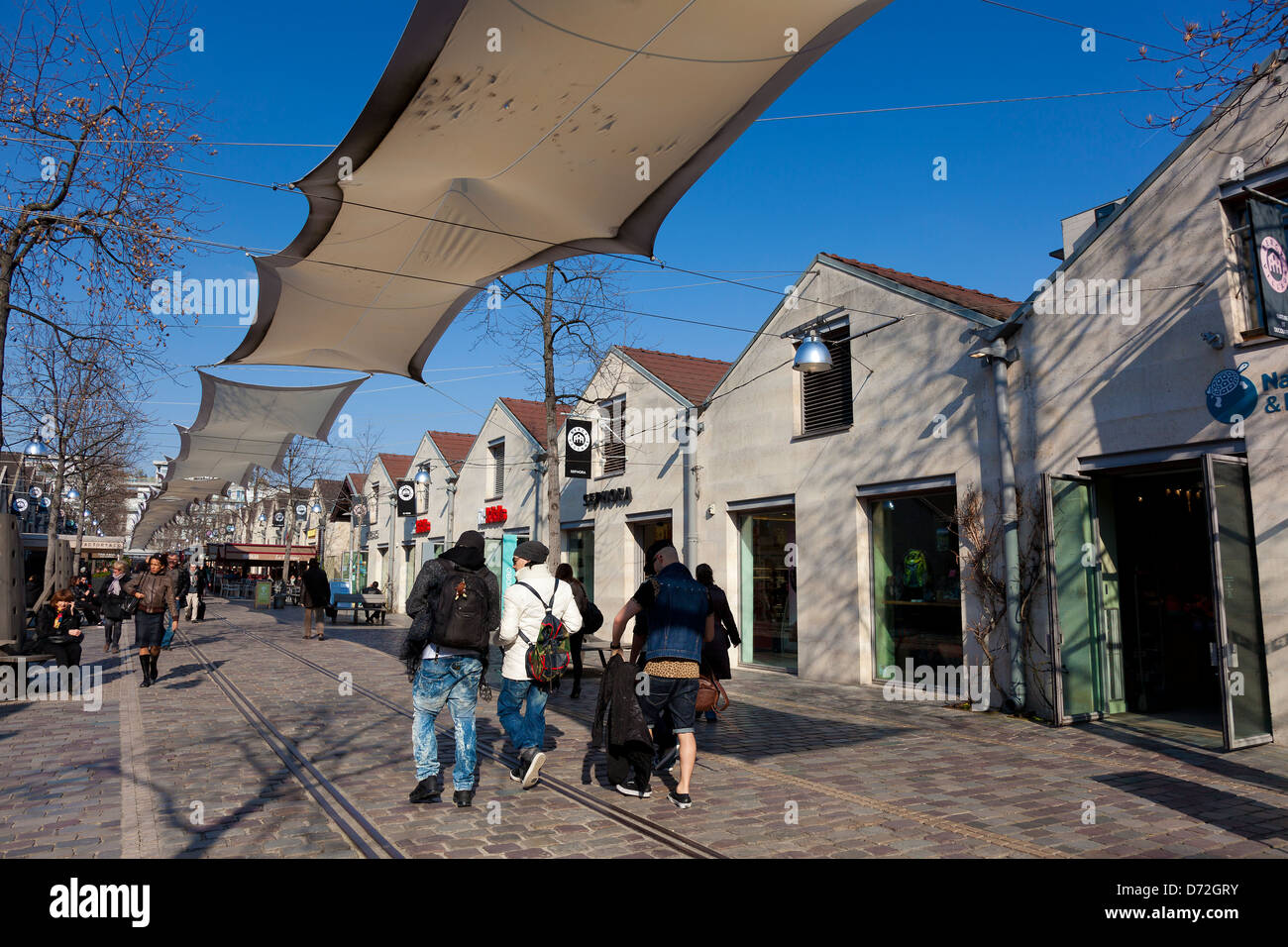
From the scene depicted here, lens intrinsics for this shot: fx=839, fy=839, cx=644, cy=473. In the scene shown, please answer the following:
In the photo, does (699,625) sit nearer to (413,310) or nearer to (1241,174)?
(413,310)

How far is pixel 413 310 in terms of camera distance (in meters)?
8.71

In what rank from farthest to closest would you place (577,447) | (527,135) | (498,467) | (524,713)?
(498,467) → (577,447) → (524,713) → (527,135)

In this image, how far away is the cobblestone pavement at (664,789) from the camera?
16.9 ft

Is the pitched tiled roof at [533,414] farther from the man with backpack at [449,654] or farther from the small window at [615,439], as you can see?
the man with backpack at [449,654]

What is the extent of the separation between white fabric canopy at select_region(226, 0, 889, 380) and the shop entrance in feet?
20.1

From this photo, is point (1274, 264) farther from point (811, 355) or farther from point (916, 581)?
point (916, 581)

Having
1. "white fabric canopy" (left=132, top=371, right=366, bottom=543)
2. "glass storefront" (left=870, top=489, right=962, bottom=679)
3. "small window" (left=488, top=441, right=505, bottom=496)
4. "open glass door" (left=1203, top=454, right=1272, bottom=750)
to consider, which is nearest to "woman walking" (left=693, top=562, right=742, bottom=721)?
"glass storefront" (left=870, top=489, right=962, bottom=679)

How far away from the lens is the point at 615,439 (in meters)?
20.4

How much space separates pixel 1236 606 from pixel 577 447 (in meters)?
13.6

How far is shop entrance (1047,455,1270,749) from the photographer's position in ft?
26.9

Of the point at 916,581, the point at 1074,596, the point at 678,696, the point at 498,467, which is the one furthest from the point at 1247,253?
the point at 498,467

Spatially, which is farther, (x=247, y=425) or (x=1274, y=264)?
(x=247, y=425)

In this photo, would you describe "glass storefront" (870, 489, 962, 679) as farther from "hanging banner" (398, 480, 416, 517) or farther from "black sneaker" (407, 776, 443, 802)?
"hanging banner" (398, 480, 416, 517)

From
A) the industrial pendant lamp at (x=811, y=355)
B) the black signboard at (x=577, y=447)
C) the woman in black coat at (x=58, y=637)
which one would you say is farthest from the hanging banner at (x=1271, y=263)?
the woman in black coat at (x=58, y=637)
